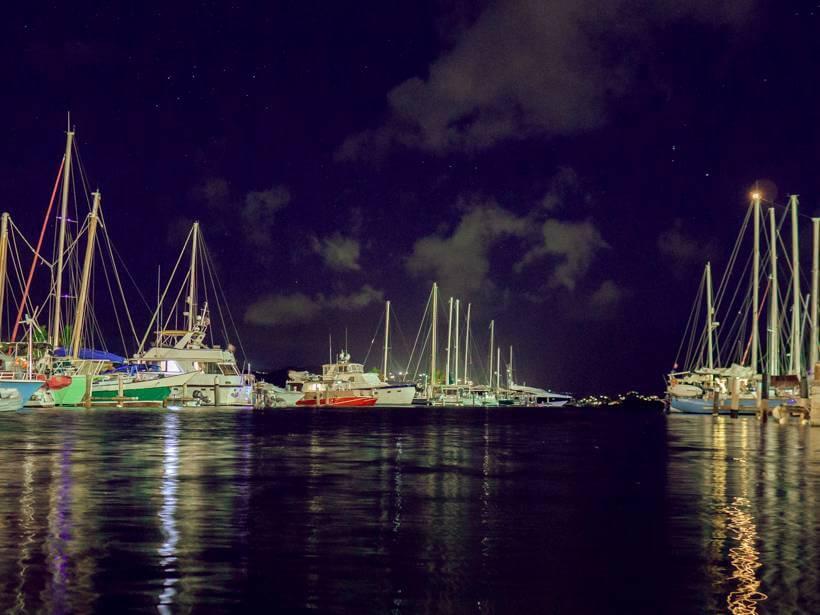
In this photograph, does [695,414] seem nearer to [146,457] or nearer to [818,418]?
[818,418]

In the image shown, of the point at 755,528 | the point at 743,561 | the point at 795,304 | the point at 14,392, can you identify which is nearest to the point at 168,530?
the point at 743,561

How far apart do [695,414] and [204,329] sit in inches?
2382

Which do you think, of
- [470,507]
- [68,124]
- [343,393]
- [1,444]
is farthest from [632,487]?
[343,393]

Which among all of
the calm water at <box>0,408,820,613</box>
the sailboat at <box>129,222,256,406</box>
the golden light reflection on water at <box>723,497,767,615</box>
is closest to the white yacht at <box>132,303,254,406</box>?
the sailboat at <box>129,222,256,406</box>

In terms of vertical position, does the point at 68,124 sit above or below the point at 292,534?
above

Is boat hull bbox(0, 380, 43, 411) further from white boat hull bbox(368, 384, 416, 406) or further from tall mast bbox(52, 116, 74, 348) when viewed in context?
white boat hull bbox(368, 384, 416, 406)

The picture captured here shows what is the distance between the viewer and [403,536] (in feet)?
51.2

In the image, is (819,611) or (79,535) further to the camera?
(79,535)

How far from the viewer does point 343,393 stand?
535ft

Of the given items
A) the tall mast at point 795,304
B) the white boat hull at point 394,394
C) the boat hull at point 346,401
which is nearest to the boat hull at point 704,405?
the tall mast at point 795,304

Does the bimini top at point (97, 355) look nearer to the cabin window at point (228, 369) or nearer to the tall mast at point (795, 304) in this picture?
the cabin window at point (228, 369)

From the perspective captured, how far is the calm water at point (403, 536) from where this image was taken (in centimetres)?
1103

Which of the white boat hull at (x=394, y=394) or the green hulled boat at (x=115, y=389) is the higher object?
the green hulled boat at (x=115, y=389)

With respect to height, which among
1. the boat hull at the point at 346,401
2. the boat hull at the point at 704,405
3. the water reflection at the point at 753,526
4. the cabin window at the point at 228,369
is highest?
the cabin window at the point at 228,369
